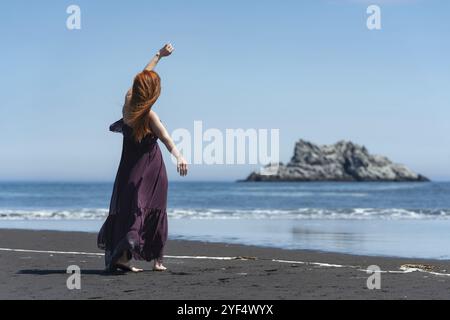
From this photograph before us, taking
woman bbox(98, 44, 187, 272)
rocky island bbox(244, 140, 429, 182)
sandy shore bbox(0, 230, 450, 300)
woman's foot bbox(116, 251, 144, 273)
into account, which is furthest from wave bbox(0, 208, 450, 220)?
rocky island bbox(244, 140, 429, 182)

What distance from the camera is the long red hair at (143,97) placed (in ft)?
28.6

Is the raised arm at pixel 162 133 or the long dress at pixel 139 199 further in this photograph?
the long dress at pixel 139 199

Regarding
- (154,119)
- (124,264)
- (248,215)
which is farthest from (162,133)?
(248,215)

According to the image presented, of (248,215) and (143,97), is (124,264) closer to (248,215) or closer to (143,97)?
(143,97)

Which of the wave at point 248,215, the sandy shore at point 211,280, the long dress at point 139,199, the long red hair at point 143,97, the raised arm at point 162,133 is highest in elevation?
the long red hair at point 143,97

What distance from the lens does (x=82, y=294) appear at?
302 inches

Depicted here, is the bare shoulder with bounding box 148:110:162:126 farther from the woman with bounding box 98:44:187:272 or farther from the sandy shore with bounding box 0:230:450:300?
the sandy shore with bounding box 0:230:450:300

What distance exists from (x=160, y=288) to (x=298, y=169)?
149512 mm

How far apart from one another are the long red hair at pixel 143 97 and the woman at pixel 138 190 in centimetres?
1

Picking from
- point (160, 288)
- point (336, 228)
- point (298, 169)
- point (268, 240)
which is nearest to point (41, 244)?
point (268, 240)

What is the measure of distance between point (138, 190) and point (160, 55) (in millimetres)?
1553

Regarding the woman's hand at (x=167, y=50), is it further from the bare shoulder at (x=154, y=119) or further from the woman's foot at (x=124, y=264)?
the woman's foot at (x=124, y=264)

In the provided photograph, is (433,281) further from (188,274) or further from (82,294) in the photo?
(82,294)

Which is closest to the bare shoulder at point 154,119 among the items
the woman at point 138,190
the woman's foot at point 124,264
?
the woman at point 138,190
